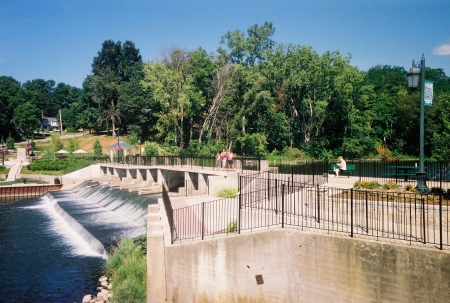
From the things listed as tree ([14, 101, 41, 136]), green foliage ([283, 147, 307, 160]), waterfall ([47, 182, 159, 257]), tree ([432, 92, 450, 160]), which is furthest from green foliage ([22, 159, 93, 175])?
tree ([432, 92, 450, 160])

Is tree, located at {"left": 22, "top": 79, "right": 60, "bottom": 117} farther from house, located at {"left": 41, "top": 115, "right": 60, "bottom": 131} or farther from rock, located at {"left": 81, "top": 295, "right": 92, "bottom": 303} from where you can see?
rock, located at {"left": 81, "top": 295, "right": 92, "bottom": 303}

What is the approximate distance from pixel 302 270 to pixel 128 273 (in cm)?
716

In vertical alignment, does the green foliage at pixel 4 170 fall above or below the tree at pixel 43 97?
below

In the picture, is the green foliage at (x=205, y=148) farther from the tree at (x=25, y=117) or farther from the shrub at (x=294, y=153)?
the tree at (x=25, y=117)

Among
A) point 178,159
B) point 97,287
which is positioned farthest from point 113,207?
point 97,287

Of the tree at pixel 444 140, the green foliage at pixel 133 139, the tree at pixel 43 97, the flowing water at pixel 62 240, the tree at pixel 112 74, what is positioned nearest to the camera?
the flowing water at pixel 62 240

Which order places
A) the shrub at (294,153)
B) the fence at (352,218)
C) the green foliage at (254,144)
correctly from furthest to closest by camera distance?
the green foliage at (254,144)
the shrub at (294,153)
the fence at (352,218)

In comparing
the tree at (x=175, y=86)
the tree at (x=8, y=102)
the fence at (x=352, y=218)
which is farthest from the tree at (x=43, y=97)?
the fence at (x=352, y=218)

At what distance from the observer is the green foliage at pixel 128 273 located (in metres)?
12.9

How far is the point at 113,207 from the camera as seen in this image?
29.2 m

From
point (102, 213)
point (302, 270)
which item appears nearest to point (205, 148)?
point (102, 213)

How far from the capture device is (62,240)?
22.1m

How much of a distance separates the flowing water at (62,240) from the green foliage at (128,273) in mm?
1223

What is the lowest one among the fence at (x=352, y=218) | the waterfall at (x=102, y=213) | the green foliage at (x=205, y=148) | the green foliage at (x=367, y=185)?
the waterfall at (x=102, y=213)
